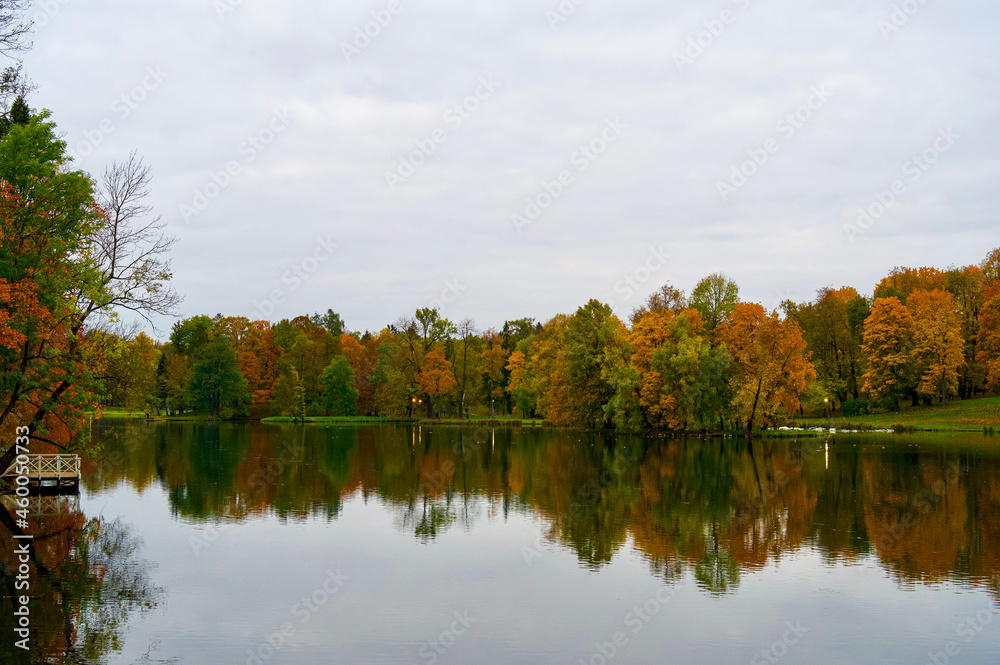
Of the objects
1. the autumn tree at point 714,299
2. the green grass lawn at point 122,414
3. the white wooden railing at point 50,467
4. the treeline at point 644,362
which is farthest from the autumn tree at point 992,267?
the green grass lawn at point 122,414

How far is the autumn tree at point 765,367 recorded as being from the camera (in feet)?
216

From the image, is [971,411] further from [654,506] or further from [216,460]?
[216,460]

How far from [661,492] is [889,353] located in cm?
5406

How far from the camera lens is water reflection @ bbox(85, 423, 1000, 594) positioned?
22.4 m

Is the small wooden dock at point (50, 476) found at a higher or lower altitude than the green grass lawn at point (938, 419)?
higher

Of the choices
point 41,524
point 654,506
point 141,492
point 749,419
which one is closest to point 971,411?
point 749,419

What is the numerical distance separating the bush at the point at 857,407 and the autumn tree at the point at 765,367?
18.8 m

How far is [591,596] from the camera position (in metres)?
17.7

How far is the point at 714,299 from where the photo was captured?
78.9 metres

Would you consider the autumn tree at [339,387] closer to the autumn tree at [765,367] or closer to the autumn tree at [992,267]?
the autumn tree at [765,367]

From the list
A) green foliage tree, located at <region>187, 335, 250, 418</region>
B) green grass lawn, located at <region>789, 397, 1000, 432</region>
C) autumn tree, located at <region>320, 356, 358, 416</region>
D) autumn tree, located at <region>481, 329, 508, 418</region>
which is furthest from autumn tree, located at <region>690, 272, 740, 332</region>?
green foliage tree, located at <region>187, 335, 250, 418</region>

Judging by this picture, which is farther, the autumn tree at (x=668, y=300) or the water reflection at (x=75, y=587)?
the autumn tree at (x=668, y=300)

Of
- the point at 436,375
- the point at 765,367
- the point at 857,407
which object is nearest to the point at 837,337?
the point at 857,407

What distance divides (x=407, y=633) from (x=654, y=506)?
54.5 ft
